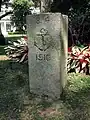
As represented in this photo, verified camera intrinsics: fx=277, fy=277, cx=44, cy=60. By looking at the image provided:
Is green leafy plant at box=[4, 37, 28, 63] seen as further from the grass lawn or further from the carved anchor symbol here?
the carved anchor symbol

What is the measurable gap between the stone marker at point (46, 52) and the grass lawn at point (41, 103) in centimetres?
25

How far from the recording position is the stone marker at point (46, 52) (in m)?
4.96

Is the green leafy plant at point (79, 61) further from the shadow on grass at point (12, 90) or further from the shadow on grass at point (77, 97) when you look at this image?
the shadow on grass at point (12, 90)

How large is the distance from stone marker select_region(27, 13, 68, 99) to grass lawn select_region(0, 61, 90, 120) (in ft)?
0.83

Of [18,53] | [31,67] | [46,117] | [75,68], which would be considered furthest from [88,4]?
[46,117]

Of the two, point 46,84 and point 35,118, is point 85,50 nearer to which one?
point 46,84

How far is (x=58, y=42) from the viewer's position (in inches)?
196

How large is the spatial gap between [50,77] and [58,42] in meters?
0.69

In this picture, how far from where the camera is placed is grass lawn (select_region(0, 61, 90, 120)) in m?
4.70

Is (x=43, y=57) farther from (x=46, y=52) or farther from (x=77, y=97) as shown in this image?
(x=77, y=97)

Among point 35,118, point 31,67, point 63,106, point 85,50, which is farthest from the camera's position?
point 85,50

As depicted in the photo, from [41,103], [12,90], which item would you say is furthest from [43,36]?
[12,90]

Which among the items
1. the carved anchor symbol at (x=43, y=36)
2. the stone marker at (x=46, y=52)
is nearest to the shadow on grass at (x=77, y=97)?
the stone marker at (x=46, y=52)

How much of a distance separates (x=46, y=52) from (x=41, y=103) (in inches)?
37.1
